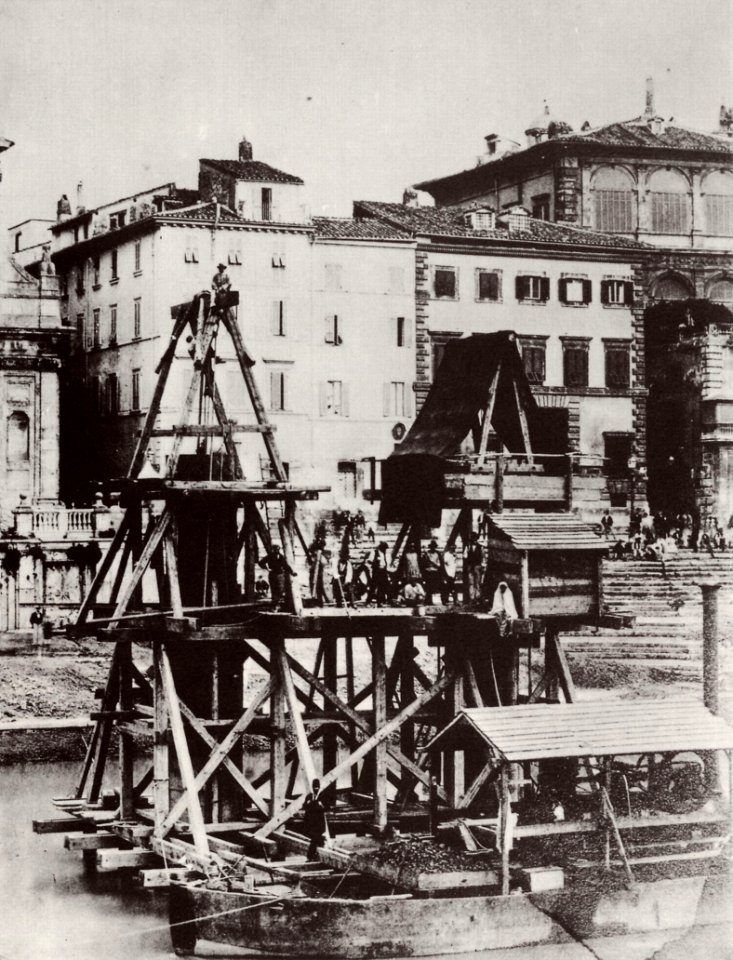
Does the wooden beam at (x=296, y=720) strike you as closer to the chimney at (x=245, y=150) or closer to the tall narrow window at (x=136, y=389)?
the tall narrow window at (x=136, y=389)

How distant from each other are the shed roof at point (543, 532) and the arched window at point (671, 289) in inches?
1748

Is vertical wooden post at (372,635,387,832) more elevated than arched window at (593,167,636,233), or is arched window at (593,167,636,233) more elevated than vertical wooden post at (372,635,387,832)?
arched window at (593,167,636,233)

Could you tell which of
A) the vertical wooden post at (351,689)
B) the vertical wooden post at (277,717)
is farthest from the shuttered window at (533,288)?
the vertical wooden post at (277,717)

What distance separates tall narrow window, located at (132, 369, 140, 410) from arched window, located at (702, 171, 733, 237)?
27.0m

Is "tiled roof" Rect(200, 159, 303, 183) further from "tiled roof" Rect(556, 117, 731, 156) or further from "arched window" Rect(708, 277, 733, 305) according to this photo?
"arched window" Rect(708, 277, 733, 305)

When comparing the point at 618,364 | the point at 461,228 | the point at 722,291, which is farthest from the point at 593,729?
the point at 722,291

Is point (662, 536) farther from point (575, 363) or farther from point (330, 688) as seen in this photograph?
point (330, 688)

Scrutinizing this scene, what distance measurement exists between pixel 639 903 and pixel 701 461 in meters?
43.8

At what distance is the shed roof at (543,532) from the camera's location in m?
25.1

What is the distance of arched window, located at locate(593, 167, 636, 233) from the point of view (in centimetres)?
6869

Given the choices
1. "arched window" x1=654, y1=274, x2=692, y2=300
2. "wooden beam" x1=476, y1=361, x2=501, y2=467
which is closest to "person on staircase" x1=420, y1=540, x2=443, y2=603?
"wooden beam" x1=476, y1=361, x2=501, y2=467

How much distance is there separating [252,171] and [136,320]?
6.54 m

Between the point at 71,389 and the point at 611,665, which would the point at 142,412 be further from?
the point at 611,665

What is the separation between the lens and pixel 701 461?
210 feet
